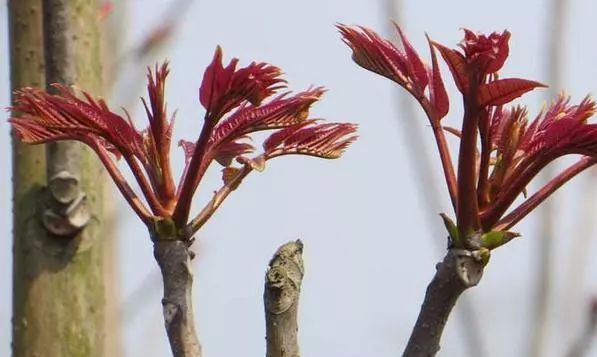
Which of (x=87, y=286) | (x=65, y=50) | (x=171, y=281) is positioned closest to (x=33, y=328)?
(x=87, y=286)

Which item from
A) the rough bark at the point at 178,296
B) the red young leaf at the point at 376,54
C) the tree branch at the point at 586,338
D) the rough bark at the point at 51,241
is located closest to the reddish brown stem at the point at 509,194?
the red young leaf at the point at 376,54

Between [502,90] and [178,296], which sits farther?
[178,296]

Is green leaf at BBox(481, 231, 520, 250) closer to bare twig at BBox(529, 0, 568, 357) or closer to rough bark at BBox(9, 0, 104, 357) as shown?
rough bark at BBox(9, 0, 104, 357)

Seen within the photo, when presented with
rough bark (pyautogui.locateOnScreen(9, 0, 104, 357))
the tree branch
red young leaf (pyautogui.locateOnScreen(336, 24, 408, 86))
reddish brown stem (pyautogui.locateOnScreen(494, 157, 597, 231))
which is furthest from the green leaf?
the tree branch

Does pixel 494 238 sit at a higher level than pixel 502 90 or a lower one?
lower

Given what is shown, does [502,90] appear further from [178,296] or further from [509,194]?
[178,296]

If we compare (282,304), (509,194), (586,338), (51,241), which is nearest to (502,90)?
(509,194)

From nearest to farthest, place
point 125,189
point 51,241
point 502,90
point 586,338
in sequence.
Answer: point 502,90
point 125,189
point 51,241
point 586,338
